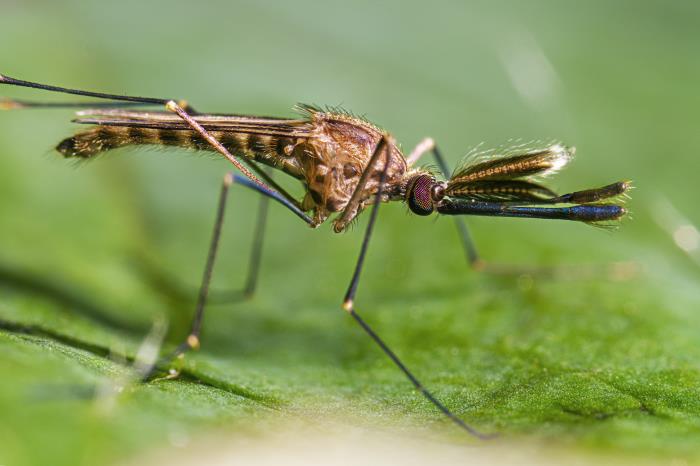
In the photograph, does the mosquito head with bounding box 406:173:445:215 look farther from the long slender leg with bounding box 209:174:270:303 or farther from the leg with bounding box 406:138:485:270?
the long slender leg with bounding box 209:174:270:303

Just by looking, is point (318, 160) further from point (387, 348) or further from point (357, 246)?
point (387, 348)

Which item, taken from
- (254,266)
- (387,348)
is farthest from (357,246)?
(387,348)

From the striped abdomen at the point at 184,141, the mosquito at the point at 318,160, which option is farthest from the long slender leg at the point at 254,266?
the striped abdomen at the point at 184,141

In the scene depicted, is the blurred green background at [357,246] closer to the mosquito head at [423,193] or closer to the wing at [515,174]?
the mosquito head at [423,193]

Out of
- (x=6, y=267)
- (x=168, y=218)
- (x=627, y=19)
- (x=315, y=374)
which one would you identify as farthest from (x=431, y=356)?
(x=627, y=19)

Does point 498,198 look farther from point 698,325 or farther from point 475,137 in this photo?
point 475,137

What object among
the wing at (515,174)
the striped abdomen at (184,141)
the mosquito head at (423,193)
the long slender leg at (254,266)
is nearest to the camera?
the wing at (515,174)
